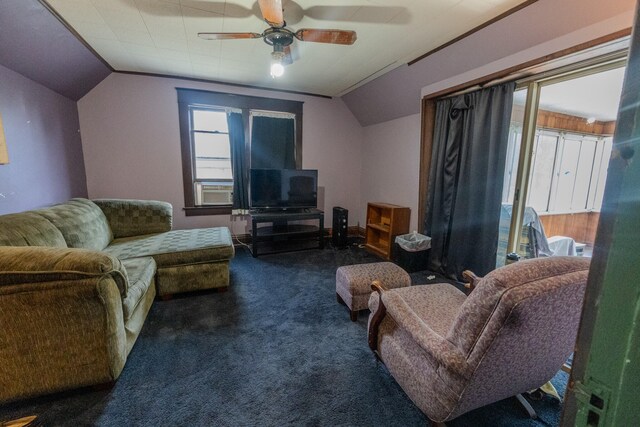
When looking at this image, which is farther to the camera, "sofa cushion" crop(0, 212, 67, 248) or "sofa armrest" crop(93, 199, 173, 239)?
"sofa armrest" crop(93, 199, 173, 239)

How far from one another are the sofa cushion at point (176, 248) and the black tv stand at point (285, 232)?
0.92 meters

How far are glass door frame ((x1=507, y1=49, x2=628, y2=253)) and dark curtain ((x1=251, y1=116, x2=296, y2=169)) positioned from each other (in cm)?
301

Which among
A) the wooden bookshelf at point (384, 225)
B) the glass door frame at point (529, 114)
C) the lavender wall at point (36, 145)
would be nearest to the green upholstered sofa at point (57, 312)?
the lavender wall at point (36, 145)

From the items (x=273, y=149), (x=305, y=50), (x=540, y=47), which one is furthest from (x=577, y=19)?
(x=273, y=149)

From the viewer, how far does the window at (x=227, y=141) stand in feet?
12.8

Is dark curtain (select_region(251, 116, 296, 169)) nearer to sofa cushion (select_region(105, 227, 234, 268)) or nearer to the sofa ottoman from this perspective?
sofa cushion (select_region(105, 227, 234, 268))

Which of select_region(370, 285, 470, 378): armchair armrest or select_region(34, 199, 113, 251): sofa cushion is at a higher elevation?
select_region(34, 199, 113, 251): sofa cushion

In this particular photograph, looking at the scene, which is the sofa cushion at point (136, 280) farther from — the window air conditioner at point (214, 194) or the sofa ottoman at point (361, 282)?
the window air conditioner at point (214, 194)

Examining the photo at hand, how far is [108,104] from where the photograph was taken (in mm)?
3479

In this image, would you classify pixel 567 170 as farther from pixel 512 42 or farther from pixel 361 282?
pixel 361 282

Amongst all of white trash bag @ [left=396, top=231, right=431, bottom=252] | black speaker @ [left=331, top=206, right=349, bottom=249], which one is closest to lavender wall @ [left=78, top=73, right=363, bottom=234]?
black speaker @ [left=331, top=206, right=349, bottom=249]

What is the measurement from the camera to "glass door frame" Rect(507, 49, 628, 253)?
80.0 inches

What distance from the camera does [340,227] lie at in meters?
4.30

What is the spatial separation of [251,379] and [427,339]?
1.11 metres
